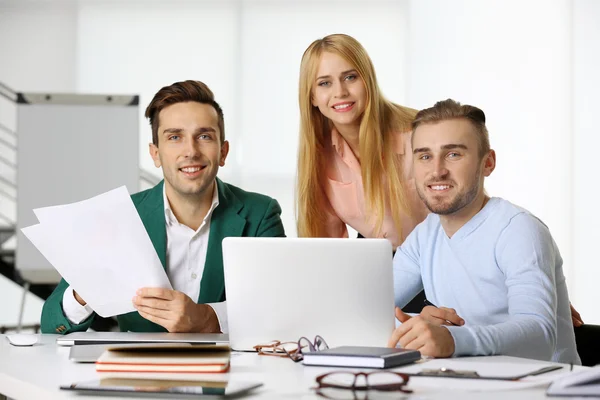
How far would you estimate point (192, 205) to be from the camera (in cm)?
232

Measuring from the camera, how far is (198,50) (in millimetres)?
5582

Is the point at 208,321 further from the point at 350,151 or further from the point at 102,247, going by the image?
the point at 350,151

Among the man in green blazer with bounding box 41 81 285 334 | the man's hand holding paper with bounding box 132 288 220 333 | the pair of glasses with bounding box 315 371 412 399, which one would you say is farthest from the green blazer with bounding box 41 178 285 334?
the pair of glasses with bounding box 315 371 412 399

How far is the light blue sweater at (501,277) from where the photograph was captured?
163cm

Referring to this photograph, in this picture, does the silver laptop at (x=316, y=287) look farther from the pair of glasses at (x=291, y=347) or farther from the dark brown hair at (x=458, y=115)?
the dark brown hair at (x=458, y=115)

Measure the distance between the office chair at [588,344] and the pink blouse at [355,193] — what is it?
3.22 feet

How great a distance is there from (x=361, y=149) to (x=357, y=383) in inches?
66.8

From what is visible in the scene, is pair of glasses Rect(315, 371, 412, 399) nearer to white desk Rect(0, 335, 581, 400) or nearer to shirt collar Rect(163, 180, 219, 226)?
white desk Rect(0, 335, 581, 400)

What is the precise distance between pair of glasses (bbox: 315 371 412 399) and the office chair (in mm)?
829

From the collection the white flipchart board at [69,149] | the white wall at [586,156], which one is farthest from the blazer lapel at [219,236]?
the white wall at [586,156]

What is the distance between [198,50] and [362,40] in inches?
45.1

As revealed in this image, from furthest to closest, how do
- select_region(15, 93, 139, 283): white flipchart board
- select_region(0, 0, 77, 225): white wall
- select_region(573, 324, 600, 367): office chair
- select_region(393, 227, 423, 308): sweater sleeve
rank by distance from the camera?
select_region(0, 0, 77, 225): white wall < select_region(15, 93, 139, 283): white flipchart board < select_region(393, 227, 423, 308): sweater sleeve < select_region(573, 324, 600, 367): office chair

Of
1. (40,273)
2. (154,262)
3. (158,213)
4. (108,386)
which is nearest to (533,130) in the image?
(40,273)

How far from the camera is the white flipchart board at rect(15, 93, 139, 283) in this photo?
4.82 metres
